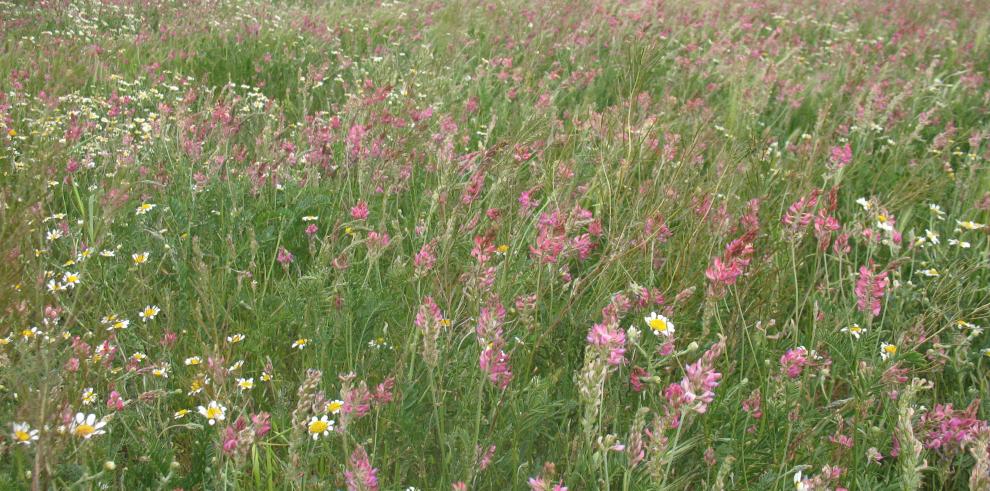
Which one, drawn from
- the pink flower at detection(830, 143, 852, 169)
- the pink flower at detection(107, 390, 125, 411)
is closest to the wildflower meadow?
the pink flower at detection(107, 390, 125, 411)

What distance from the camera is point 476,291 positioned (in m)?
1.61

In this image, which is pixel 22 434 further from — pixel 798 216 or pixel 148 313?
pixel 798 216

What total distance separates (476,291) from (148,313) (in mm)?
979

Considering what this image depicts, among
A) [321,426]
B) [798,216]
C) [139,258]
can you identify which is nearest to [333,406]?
[321,426]

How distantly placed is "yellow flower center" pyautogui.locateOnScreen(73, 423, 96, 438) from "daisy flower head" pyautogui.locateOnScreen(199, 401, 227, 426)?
195 mm

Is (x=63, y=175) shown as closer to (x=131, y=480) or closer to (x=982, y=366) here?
(x=131, y=480)

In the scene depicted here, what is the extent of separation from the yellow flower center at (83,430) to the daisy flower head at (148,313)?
1.79 feet

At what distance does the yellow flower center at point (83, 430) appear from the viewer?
54.7 inches

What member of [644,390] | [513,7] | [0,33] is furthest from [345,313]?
[513,7]

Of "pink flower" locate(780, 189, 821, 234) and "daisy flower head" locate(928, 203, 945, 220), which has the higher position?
"pink flower" locate(780, 189, 821, 234)

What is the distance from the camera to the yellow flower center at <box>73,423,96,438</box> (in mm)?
1390

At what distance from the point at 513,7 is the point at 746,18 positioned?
6.57ft

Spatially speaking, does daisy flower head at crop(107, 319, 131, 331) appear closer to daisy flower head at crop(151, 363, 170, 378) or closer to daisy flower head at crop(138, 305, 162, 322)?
daisy flower head at crop(138, 305, 162, 322)

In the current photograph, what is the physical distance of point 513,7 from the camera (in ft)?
22.1
